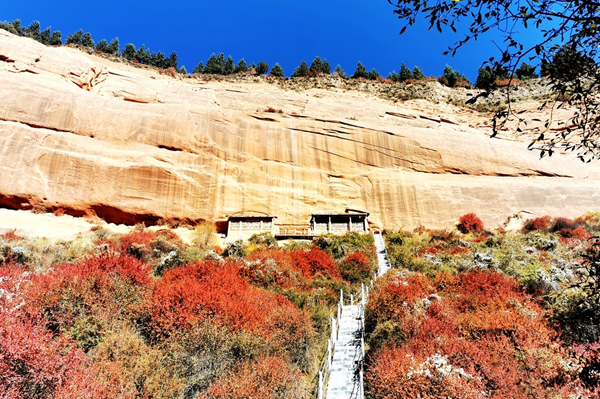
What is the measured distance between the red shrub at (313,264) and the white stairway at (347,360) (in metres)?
4.64

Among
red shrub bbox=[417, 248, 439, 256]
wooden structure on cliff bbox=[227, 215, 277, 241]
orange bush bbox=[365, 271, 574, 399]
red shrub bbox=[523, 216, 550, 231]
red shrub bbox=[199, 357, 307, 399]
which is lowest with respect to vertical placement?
red shrub bbox=[199, 357, 307, 399]

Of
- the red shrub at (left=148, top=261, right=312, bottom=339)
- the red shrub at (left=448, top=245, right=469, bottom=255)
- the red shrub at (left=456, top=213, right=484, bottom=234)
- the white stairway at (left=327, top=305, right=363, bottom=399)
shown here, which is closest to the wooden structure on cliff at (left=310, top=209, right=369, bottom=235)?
the red shrub at (left=448, top=245, right=469, bottom=255)

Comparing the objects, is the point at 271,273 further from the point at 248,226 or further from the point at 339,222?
the point at 339,222

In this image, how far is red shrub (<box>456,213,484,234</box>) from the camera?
26.9 metres

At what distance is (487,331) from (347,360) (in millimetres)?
4106

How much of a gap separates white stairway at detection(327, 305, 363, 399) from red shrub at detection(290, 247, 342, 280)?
15.2 feet

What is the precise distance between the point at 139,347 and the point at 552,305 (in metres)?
12.2

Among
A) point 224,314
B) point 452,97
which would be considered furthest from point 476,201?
point 452,97

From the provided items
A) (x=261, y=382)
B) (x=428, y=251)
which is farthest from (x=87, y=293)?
(x=428, y=251)

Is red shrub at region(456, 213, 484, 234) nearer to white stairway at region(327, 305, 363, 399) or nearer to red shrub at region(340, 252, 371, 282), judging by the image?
red shrub at region(340, 252, 371, 282)

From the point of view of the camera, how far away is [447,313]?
10.8 m

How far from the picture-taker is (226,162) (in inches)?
1127

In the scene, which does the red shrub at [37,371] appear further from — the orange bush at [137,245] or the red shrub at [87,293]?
the orange bush at [137,245]

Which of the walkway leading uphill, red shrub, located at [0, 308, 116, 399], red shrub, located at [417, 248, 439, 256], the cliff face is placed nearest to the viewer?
red shrub, located at [0, 308, 116, 399]
